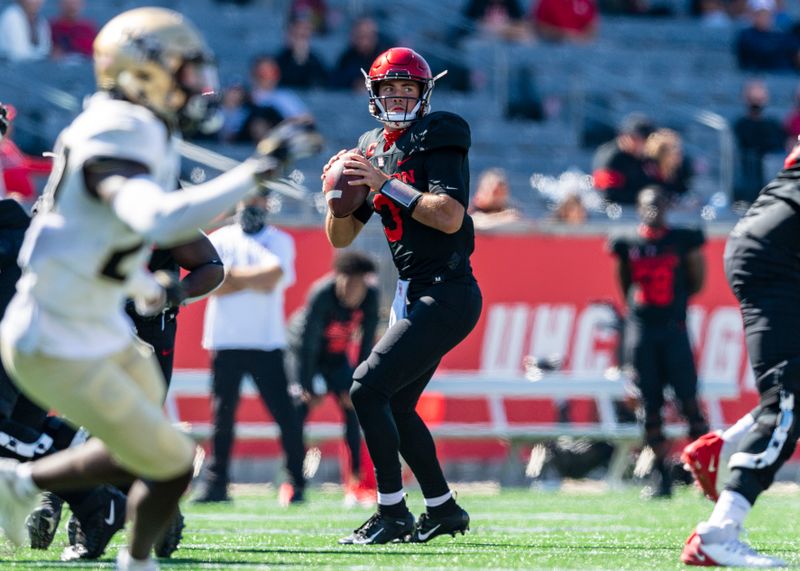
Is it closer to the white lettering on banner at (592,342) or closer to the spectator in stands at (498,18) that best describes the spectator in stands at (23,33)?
the spectator in stands at (498,18)

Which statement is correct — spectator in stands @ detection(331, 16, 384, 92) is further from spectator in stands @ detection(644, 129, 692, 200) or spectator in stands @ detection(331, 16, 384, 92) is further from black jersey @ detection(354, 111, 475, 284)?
black jersey @ detection(354, 111, 475, 284)

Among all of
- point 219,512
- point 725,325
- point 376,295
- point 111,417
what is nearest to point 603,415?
point 725,325

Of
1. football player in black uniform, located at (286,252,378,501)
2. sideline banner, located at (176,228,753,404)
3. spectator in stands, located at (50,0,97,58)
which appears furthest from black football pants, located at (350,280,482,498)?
spectator in stands, located at (50,0,97,58)

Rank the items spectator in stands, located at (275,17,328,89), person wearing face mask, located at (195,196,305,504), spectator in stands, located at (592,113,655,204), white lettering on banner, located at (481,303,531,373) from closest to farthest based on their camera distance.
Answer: person wearing face mask, located at (195,196,305,504) → white lettering on banner, located at (481,303,531,373) → spectator in stands, located at (592,113,655,204) → spectator in stands, located at (275,17,328,89)

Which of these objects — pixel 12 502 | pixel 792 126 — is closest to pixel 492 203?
pixel 792 126

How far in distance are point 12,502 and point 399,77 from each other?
101 inches

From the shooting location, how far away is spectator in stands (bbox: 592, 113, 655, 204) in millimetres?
13406

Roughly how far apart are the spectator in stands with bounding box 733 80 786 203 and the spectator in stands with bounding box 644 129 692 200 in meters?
1.35

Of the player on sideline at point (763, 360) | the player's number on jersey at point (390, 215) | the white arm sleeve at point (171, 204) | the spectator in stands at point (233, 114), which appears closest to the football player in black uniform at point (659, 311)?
the player's number on jersey at point (390, 215)

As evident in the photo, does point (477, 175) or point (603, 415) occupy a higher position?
point (477, 175)

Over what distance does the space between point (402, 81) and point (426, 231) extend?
0.64 meters

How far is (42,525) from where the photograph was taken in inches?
255

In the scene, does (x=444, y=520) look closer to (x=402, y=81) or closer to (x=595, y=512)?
(x=402, y=81)

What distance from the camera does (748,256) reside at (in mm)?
5879
